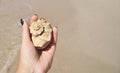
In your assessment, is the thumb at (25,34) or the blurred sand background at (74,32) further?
the blurred sand background at (74,32)

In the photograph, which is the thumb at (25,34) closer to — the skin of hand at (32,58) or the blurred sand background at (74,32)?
the skin of hand at (32,58)

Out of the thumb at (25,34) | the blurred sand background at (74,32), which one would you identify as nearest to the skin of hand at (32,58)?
the thumb at (25,34)

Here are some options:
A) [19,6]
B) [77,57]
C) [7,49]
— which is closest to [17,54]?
[7,49]

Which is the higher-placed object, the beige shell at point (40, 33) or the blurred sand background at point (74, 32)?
the beige shell at point (40, 33)

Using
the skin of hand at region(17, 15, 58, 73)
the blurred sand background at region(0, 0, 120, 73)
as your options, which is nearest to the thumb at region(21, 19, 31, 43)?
the skin of hand at region(17, 15, 58, 73)

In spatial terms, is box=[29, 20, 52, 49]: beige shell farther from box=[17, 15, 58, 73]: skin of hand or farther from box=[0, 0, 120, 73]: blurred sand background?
box=[0, 0, 120, 73]: blurred sand background

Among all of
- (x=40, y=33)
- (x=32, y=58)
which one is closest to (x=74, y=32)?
(x=40, y=33)

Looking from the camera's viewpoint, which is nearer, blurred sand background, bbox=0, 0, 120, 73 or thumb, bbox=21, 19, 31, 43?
thumb, bbox=21, 19, 31, 43
